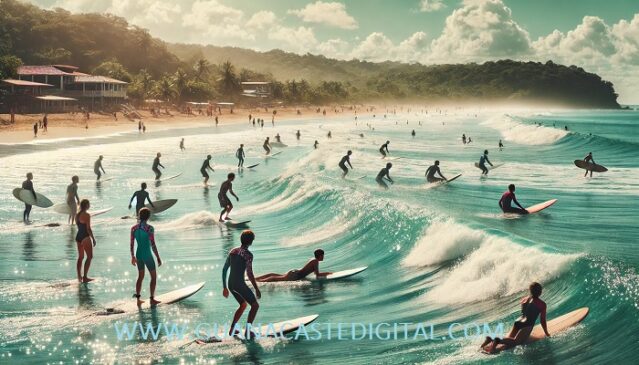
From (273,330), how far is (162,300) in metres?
2.70

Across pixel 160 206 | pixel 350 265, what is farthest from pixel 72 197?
pixel 350 265

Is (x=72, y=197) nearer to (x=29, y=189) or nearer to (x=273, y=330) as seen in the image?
(x=29, y=189)

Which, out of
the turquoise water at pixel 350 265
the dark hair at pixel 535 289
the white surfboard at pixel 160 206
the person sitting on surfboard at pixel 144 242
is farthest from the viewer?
the white surfboard at pixel 160 206

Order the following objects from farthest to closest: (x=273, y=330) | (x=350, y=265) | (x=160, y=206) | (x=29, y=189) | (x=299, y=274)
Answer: (x=160, y=206), (x=29, y=189), (x=350, y=265), (x=299, y=274), (x=273, y=330)

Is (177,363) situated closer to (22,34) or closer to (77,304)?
(77,304)

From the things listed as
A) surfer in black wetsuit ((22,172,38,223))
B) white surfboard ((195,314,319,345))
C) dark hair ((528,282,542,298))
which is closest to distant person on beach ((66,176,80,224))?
surfer in black wetsuit ((22,172,38,223))

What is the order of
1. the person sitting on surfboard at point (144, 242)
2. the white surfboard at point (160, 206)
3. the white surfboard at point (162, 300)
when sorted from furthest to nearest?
the white surfboard at point (160, 206)
the person sitting on surfboard at point (144, 242)
the white surfboard at point (162, 300)

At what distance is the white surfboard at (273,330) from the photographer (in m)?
9.39

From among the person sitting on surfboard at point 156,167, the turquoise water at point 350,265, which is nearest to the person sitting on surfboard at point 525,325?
the turquoise water at point 350,265

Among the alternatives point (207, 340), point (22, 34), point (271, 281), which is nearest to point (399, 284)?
point (271, 281)

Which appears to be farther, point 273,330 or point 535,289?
point 273,330

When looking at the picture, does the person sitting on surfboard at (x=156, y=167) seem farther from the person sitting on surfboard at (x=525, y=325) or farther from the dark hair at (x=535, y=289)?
the dark hair at (x=535, y=289)

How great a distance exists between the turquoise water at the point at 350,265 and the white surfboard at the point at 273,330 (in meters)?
0.16

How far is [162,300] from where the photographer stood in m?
11.2
